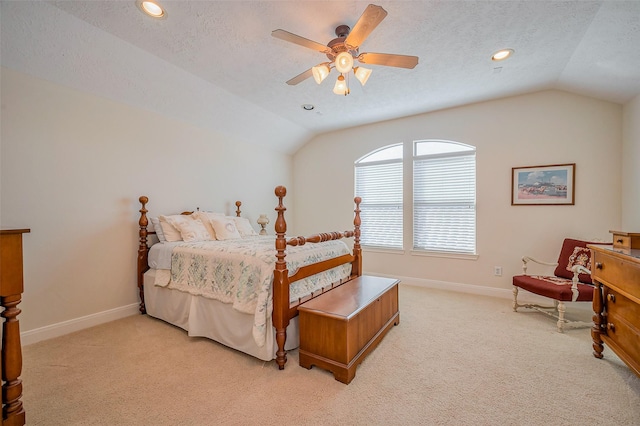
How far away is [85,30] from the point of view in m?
2.32

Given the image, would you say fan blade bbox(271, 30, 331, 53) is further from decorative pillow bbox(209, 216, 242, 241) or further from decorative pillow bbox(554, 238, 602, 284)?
decorative pillow bbox(554, 238, 602, 284)

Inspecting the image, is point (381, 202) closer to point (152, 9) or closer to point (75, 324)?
point (152, 9)

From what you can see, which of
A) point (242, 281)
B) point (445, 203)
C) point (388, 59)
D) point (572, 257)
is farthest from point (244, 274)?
point (572, 257)

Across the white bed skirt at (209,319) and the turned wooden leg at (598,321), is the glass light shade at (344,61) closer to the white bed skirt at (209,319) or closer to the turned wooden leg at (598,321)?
the white bed skirt at (209,319)

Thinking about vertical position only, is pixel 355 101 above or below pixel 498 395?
above

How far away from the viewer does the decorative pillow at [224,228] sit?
3492mm

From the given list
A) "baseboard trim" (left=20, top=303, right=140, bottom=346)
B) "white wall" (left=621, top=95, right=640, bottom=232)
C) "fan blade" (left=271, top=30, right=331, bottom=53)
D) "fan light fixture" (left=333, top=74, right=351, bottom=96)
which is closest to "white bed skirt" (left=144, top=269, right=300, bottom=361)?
"baseboard trim" (left=20, top=303, right=140, bottom=346)

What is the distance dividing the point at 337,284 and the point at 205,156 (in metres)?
2.78

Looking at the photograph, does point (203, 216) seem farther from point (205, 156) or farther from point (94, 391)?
point (94, 391)

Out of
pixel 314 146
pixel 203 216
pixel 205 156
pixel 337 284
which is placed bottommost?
pixel 337 284

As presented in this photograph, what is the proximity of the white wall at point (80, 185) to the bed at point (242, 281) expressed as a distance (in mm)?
→ 260

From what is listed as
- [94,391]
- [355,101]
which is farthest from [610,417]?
[355,101]

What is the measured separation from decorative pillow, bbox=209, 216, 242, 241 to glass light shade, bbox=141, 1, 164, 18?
86.3 inches

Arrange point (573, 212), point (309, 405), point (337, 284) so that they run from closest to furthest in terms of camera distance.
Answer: point (309, 405)
point (337, 284)
point (573, 212)
